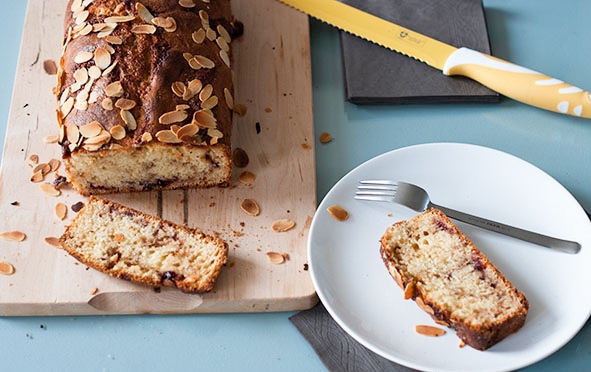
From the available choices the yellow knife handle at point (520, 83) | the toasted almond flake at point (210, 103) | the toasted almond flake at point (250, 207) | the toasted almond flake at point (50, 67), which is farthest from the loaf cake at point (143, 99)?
the yellow knife handle at point (520, 83)

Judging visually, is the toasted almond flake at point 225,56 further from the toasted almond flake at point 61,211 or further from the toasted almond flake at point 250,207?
the toasted almond flake at point 61,211

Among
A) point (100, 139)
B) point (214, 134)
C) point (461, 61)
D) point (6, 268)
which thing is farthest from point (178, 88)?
point (461, 61)

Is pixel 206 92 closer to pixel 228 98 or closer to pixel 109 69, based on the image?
pixel 228 98

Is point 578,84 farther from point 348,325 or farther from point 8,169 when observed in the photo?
point 8,169

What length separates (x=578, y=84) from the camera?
9.25ft

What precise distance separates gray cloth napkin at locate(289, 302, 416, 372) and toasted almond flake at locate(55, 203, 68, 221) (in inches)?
31.4

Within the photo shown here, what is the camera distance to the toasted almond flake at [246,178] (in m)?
2.53

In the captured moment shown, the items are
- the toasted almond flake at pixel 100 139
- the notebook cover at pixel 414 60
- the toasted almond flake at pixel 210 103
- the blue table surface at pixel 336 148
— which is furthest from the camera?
the notebook cover at pixel 414 60

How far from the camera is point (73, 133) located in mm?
2354

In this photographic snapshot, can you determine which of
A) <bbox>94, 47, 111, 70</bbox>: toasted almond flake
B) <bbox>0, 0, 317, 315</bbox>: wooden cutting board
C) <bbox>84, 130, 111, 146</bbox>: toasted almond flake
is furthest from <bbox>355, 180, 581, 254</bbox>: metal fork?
<bbox>94, 47, 111, 70</bbox>: toasted almond flake

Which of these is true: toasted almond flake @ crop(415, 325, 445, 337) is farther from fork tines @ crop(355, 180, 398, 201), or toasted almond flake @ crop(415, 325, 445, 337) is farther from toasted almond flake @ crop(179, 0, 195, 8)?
toasted almond flake @ crop(179, 0, 195, 8)

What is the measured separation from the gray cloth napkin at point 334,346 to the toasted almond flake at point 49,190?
870 mm

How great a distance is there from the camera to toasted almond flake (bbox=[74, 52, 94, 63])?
2467 millimetres

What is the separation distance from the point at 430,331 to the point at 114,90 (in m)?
1.20
